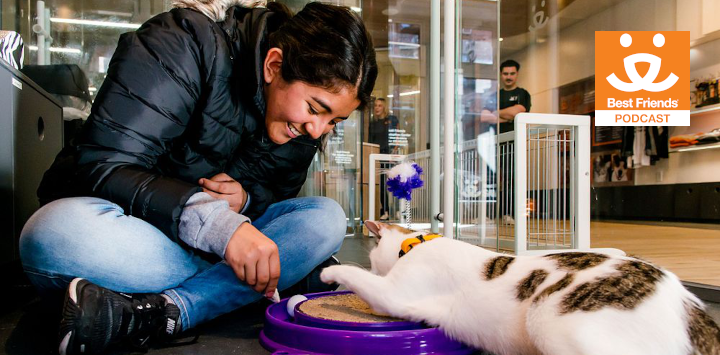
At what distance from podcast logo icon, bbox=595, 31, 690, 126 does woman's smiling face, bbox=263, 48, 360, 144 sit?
105 centimetres

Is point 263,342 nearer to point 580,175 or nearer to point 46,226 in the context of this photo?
point 46,226

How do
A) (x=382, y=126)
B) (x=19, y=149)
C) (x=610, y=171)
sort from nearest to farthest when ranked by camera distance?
(x=19, y=149) → (x=610, y=171) → (x=382, y=126)

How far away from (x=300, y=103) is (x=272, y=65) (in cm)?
12

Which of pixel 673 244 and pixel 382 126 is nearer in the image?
pixel 673 244

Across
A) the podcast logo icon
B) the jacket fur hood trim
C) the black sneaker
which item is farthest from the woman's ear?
the podcast logo icon

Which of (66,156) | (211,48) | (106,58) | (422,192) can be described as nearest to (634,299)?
(211,48)

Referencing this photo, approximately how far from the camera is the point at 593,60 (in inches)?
72.2

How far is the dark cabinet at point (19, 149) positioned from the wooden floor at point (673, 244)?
2.09m

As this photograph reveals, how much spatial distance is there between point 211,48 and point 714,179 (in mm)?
1720

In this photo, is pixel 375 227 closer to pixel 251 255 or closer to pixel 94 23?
pixel 251 255

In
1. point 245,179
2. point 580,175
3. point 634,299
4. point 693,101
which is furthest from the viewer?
point 580,175

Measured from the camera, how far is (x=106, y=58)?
3.40 metres

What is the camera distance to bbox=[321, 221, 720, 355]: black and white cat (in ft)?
2.37

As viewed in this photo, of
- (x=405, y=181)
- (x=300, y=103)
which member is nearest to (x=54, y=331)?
(x=300, y=103)
